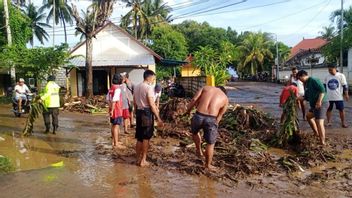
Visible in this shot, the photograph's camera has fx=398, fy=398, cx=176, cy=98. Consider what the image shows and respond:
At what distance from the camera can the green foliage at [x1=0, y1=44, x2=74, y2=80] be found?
2006cm

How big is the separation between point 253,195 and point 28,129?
6.94 metres

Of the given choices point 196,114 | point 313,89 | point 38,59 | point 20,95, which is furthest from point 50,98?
point 38,59

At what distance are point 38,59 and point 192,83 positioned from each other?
26.4ft

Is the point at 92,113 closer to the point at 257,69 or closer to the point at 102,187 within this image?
the point at 102,187

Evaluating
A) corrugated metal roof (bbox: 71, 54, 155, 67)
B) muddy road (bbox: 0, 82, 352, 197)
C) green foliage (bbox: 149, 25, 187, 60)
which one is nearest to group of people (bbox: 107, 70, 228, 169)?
muddy road (bbox: 0, 82, 352, 197)

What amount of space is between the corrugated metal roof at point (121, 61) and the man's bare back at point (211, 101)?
18.4 meters

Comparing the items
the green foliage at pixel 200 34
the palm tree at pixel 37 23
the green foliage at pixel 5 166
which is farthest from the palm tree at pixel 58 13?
the green foliage at pixel 5 166

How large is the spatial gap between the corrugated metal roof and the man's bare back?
1843cm

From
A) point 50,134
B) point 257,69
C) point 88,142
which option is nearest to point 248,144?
point 88,142

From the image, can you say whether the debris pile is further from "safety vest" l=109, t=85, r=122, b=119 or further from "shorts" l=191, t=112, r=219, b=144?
"shorts" l=191, t=112, r=219, b=144

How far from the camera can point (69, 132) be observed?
1117cm

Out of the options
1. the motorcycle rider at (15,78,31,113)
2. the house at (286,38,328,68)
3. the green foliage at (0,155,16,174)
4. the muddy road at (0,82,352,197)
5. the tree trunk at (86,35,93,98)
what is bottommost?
the muddy road at (0,82,352,197)

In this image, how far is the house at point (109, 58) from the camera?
25.6 metres

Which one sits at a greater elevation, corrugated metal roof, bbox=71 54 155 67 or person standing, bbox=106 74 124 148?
corrugated metal roof, bbox=71 54 155 67
